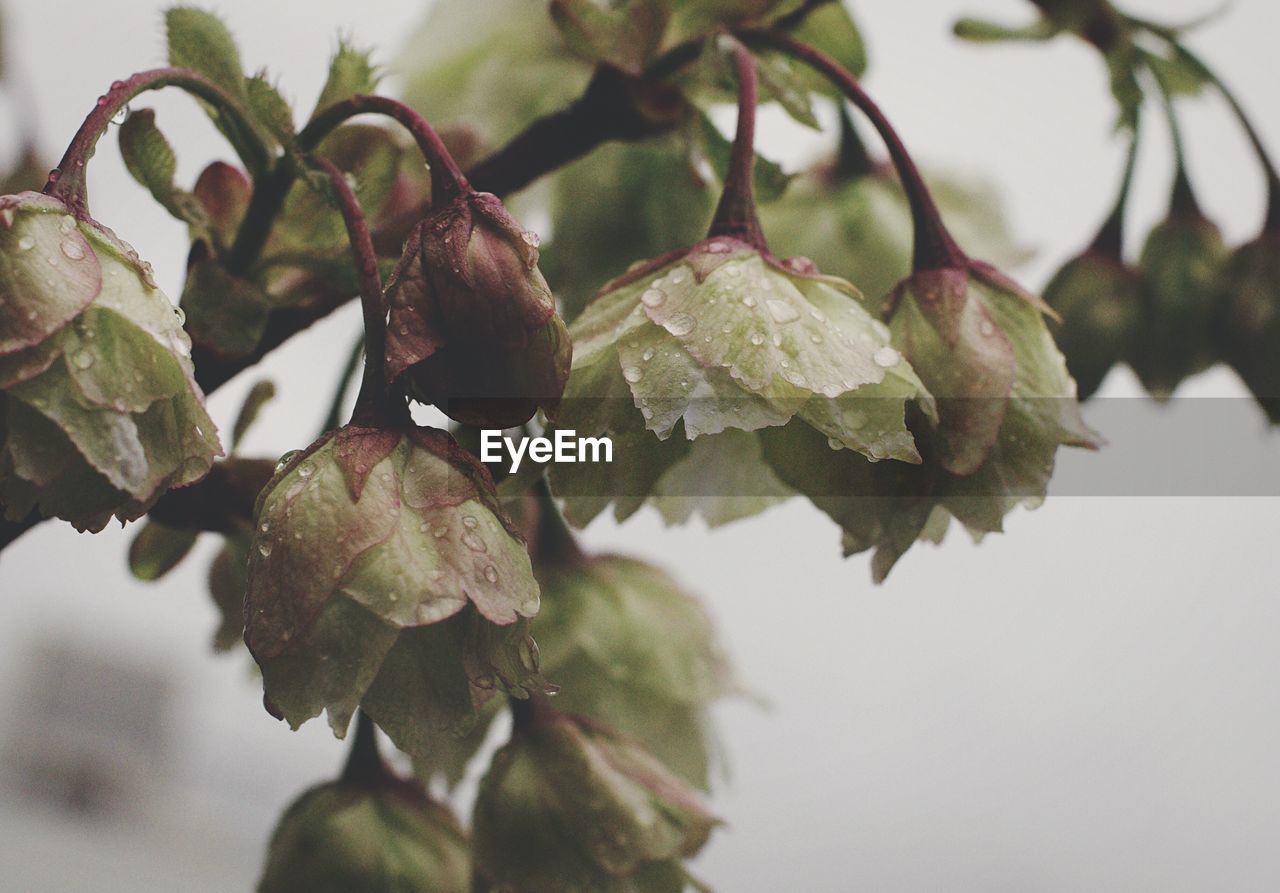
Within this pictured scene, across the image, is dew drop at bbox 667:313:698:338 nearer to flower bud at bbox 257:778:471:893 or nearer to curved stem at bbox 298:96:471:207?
curved stem at bbox 298:96:471:207

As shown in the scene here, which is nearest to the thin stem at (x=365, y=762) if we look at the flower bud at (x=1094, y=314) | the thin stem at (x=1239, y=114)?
the flower bud at (x=1094, y=314)

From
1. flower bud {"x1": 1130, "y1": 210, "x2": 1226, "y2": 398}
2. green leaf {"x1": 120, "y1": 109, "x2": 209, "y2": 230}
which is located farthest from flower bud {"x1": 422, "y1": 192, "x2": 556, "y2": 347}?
flower bud {"x1": 1130, "y1": 210, "x2": 1226, "y2": 398}

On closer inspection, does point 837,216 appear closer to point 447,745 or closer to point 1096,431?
point 1096,431

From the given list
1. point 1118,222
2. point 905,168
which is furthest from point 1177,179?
point 905,168

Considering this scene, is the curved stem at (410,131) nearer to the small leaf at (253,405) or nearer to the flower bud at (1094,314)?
the small leaf at (253,405)

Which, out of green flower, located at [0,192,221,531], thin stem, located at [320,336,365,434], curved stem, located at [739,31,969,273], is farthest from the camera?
thin stem, located at [320,336,365,434]
